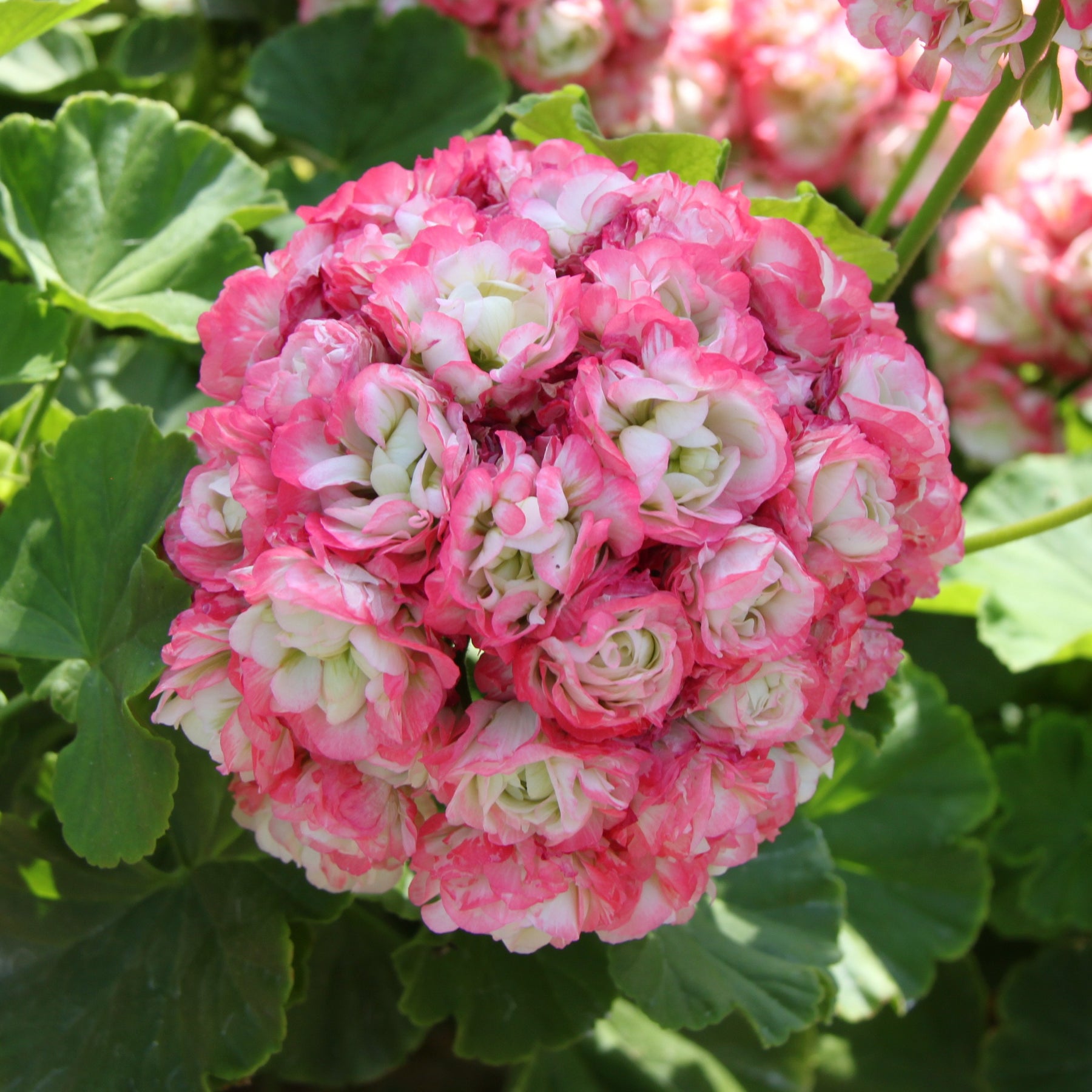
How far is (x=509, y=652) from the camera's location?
47cm

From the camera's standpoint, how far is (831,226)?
2.31 ft

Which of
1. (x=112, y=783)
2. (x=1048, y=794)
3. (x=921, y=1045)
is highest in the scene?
(x=112, y=783)

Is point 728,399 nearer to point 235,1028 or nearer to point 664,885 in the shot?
point 664,885

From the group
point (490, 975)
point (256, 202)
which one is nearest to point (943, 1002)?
point (490, 975)

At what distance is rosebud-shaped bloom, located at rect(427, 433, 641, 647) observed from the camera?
446mm

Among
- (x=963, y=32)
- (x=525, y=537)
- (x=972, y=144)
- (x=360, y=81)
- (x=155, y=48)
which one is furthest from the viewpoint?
(x=155, y=48)

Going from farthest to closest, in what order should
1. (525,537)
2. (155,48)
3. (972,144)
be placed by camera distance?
1. (155,48)
2. (972,144)
3. (525,537)

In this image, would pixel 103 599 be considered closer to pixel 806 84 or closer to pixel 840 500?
pixel 840 500

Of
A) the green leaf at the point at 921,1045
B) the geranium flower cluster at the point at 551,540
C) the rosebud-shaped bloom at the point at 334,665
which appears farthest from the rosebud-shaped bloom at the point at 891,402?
the green leaf at the point at 921,1045

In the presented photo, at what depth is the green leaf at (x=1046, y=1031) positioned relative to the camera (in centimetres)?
120

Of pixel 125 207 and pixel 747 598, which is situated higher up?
pixel 747 598

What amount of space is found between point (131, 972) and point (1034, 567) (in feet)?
3.25

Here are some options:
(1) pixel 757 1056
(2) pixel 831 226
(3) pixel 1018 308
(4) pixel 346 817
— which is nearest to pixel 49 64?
(2) pixel 831 226

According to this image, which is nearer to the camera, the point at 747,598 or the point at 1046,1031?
the point at 747,598
